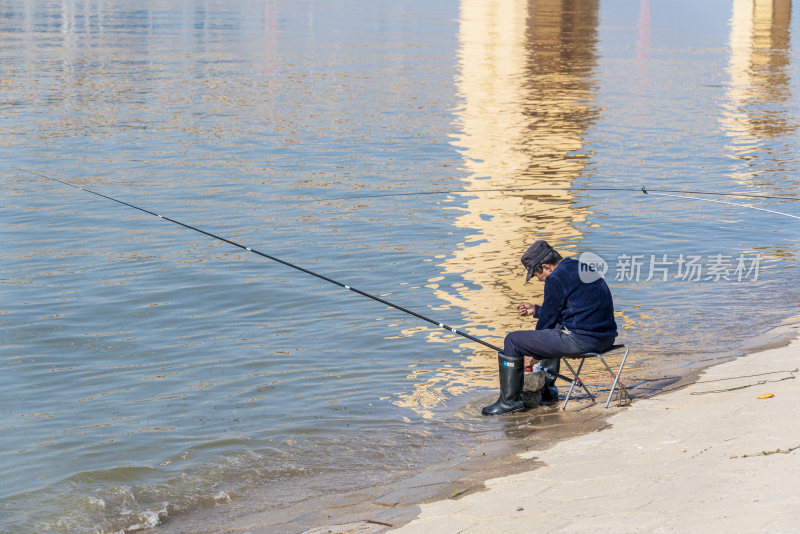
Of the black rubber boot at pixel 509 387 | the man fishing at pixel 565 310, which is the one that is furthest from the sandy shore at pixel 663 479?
the black rubber boot at pixel 509 387

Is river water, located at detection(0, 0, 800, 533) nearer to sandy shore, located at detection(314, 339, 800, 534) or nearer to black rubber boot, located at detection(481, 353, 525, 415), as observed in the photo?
black rubber boot, located at detection(481, 353, 525, 415)

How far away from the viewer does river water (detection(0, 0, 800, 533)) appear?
6938mm

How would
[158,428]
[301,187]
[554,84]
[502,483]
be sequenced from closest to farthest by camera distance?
[502,483]
[158,428]
[301,187]
[554,84]

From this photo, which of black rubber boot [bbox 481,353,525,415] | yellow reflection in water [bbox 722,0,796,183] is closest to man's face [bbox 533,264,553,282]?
black rubber boot [bbox 481,353,525,415]

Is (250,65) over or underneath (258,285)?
over

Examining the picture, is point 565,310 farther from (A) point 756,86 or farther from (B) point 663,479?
(A) point 756,86

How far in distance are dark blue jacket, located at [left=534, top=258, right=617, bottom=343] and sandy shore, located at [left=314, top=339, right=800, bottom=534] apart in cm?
62

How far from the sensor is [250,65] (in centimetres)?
3494

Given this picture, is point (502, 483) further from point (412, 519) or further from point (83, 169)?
point (83, 169)

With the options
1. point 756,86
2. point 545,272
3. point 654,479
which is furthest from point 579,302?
point 756,86

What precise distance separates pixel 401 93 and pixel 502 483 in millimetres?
23664

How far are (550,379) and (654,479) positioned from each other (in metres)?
2.24

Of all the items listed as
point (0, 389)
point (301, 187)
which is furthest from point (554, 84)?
point (0, 389)

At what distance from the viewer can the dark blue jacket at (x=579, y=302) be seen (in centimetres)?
669
